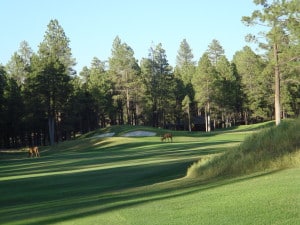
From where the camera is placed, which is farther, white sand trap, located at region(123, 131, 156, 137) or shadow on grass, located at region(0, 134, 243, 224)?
white sand trap, located at region(123, 131, 156, 137)

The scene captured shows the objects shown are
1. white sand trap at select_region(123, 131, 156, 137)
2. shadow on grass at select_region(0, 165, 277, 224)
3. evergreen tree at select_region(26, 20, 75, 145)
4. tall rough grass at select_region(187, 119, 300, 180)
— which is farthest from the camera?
evergreen tree at select_region(26, 20, 75, 145)

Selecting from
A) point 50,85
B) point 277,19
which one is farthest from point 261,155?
point 50,85

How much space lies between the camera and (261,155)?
1363cm

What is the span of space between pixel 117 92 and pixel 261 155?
84052 millimetres

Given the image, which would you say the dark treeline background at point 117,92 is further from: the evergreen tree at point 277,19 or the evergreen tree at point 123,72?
the evergreen tree at point 277,19

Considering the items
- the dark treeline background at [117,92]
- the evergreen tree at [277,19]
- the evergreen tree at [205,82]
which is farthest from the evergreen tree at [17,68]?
the evergreen tree at [277,19]

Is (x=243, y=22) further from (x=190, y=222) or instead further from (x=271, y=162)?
(x=190, y=222)

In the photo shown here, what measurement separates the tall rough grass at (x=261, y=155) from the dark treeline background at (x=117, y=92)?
59044 millimetres

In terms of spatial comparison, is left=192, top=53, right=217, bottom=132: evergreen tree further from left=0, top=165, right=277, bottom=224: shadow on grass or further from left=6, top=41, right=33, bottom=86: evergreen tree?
left=0, top=165, right=277, bottom=224: shadow on grass

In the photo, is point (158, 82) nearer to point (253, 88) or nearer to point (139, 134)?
point (253, 88)

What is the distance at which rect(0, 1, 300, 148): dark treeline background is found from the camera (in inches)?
2889

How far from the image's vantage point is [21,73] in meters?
88.8

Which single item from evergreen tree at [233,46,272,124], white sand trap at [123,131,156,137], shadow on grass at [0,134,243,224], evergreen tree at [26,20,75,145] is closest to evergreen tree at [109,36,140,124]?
evergreen tree at [26,20,75,145]

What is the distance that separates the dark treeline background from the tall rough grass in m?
59.0
